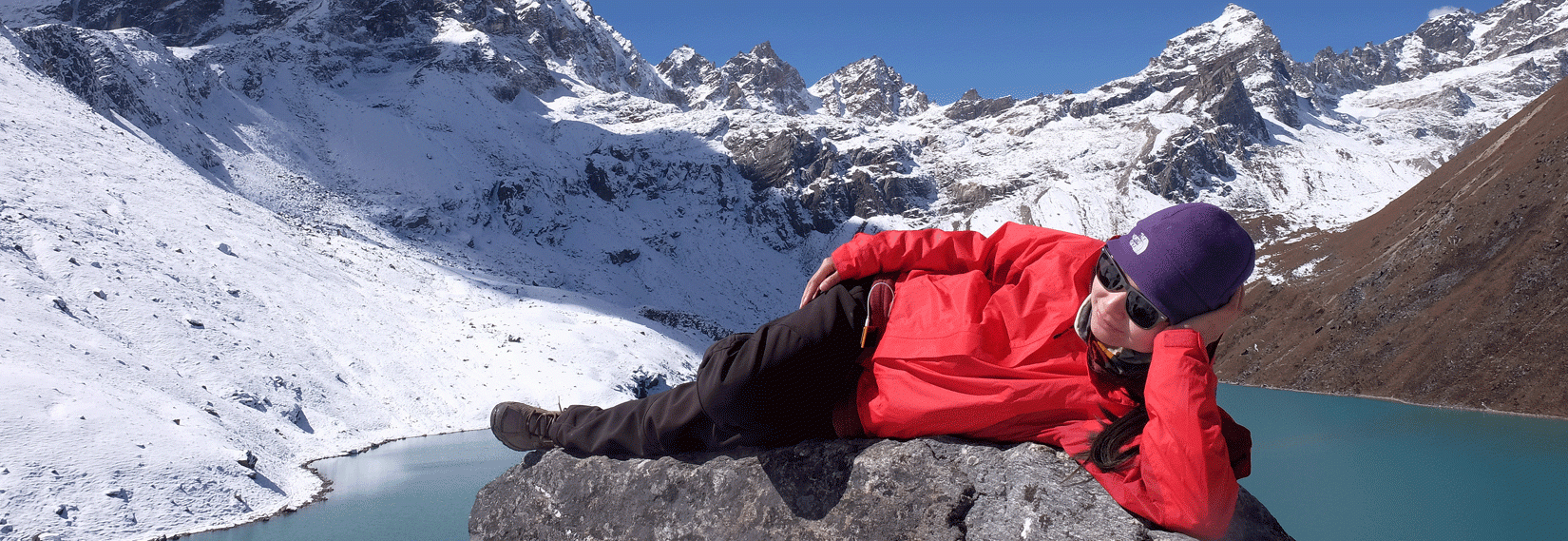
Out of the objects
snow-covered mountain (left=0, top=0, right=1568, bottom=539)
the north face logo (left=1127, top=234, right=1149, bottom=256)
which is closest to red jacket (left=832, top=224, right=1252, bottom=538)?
the north face logo (left=1127, top=234, right=1149, bottom=256)

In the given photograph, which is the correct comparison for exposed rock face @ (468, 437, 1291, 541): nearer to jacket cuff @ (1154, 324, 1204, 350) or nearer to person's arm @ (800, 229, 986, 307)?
jacket cuff @ (1154, 324, 1204, 350)

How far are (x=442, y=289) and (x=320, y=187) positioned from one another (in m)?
23.4

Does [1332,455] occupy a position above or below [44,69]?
below

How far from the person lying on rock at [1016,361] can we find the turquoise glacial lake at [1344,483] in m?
15.7

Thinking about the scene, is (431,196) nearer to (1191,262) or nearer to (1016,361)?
(1016,361)

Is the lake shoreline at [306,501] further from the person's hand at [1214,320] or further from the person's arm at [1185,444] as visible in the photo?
the person's hand at [1214,320]

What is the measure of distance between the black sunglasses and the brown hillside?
44.3 meters

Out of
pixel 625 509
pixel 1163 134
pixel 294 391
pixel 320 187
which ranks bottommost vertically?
pixel 294 391

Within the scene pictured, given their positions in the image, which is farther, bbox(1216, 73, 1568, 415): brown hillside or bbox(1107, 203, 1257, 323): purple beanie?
bbox(1216, 73, 1568, 415): brown hillside

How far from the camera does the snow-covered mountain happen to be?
19.0 m

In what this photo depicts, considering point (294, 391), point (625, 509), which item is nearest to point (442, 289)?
point (294, 391)

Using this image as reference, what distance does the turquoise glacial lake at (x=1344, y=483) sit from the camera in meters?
17.7

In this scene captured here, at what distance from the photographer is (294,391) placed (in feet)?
82.1

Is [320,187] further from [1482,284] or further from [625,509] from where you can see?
[1482,284]
